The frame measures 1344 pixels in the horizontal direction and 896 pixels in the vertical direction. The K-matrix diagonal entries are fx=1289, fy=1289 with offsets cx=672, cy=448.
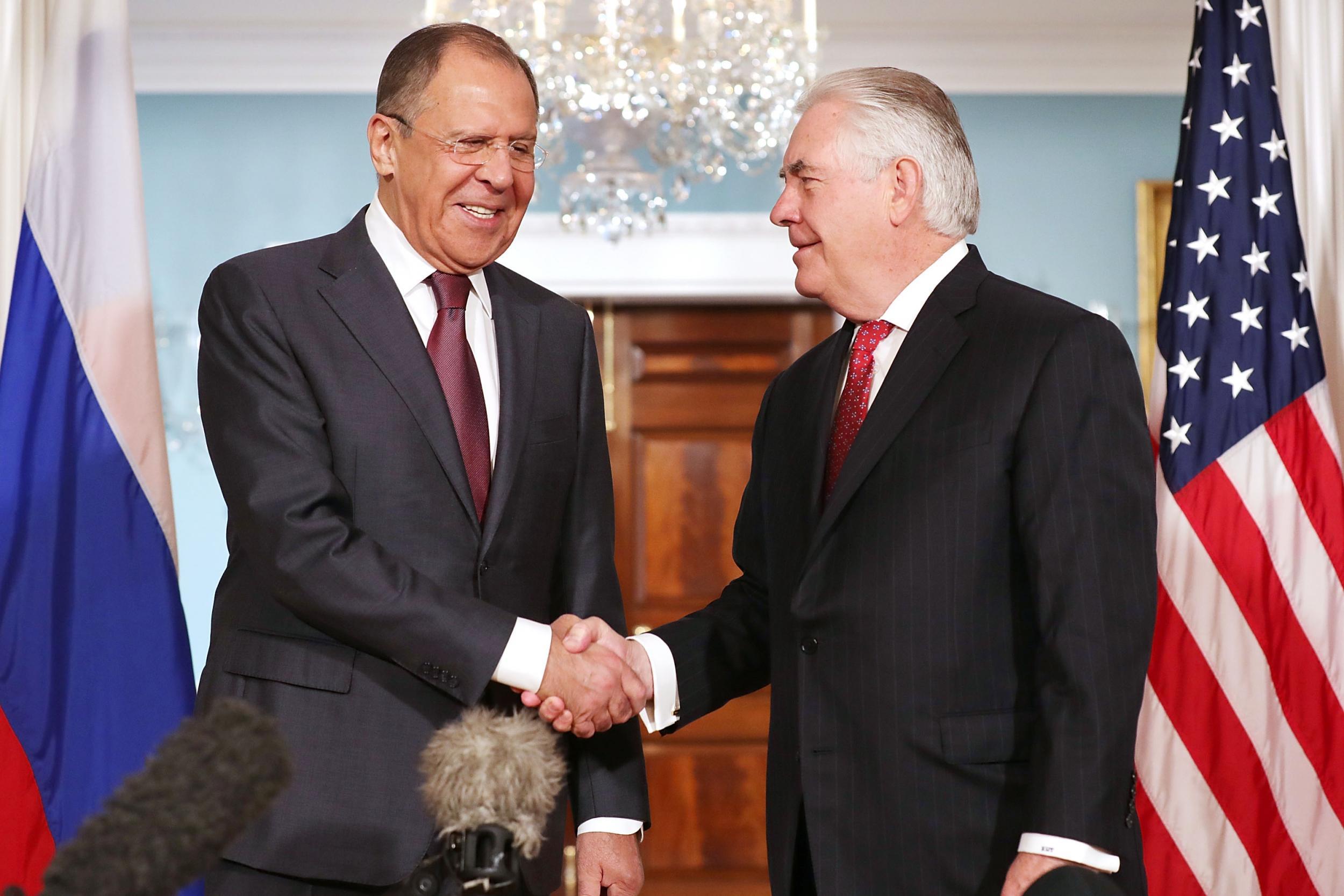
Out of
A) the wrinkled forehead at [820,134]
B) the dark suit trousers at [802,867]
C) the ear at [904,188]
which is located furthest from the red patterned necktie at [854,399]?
the dark suit trousers at [802,867]

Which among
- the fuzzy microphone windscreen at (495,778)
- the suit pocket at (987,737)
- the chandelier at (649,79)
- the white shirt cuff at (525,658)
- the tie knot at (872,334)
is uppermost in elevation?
the chandelier at (649,79)

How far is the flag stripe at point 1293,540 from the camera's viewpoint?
275cm

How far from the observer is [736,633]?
2.25 meters

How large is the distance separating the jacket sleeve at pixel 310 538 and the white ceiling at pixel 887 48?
2.99 meters

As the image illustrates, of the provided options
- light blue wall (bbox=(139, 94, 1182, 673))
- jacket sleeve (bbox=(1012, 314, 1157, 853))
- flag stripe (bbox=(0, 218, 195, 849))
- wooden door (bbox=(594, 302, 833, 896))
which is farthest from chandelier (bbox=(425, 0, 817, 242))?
jacket sleeve (bbox=(1012, 314, 1157, 853))

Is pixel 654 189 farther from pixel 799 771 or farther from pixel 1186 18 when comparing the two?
pixel 799 771

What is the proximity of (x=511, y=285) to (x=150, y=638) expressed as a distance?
1072mm

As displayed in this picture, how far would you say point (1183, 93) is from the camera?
465cm

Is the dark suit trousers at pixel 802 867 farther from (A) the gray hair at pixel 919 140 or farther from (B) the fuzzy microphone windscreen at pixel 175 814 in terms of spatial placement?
(B) the fuzzy microphone windscreen at pixel 175 814

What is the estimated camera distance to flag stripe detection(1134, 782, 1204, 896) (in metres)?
2.83

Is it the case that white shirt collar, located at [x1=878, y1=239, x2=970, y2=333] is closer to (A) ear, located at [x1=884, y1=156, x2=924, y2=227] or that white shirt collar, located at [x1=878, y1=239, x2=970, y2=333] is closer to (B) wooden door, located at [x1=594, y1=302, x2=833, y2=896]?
(A) ear, located at [x1=884, y1=156, x2=924, y2=227]

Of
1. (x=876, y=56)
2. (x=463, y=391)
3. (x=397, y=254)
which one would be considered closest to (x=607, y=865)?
(x=463, y=391)

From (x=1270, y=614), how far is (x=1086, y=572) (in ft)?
4.54

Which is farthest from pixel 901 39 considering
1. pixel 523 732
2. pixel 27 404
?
pixel 523 732
